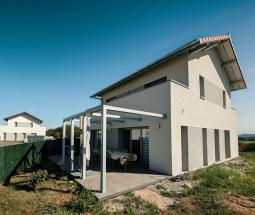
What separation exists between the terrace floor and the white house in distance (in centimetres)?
3653

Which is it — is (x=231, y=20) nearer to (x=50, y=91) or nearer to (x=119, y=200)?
(x=119, y=200)

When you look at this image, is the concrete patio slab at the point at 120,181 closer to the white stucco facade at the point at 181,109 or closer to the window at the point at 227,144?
the white stucco facade at the point at 181,109

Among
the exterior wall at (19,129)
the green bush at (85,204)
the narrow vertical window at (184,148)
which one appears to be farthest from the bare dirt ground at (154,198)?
the exterior wall at (19,129)

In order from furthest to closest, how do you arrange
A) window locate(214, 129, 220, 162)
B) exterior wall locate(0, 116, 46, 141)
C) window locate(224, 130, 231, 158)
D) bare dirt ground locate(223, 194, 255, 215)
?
exterior wall locate(0, 116, 46, 141)
window locate(224, 130, 231, 158)
window locate(214, 129, 220, 162)
bare dirt ground locate(223, 194, 255, 215)

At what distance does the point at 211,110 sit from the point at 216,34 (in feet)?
16.3

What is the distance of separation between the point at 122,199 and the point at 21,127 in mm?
40924

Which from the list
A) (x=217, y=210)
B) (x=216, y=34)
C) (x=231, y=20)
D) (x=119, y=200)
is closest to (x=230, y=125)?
(x=216, y=34)

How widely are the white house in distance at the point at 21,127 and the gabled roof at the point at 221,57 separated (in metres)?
28.5

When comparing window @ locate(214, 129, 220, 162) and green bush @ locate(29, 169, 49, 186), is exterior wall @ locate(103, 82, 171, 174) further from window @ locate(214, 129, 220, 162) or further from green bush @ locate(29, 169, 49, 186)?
window @ locate(214, 129, 220, 162)

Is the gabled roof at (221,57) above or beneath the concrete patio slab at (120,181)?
above

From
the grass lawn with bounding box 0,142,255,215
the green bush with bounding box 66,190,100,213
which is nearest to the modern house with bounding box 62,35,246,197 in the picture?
the green bush with bounding box 66,190,100,213

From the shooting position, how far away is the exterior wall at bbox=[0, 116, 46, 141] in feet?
126

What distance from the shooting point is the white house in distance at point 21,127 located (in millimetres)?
38469

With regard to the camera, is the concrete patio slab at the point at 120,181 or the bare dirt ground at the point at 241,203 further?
the concrete patio slab at the point at 120,181
